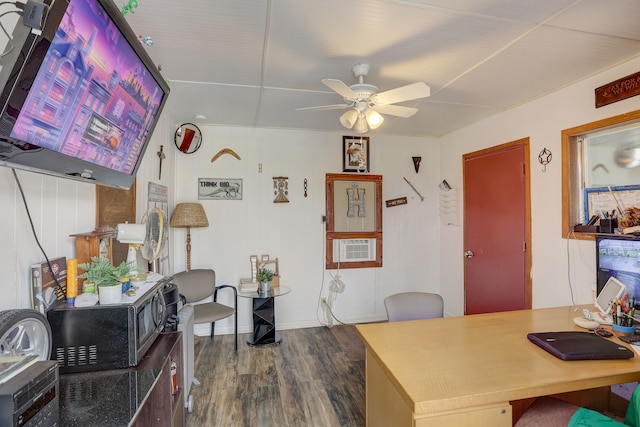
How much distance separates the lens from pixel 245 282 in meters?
3.53

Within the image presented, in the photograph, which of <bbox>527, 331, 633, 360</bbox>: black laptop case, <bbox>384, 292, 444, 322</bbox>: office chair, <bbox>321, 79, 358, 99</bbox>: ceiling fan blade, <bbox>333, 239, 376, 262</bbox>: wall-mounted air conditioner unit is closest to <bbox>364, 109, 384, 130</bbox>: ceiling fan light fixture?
<bbox>321, 79, 358, 99</bbox>: ceiling fan blade

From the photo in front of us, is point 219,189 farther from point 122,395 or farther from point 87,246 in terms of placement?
point 122,395

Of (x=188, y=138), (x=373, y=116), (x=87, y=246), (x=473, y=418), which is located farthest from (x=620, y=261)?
(x=188, y=138)

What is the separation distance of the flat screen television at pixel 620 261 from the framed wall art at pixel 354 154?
8.16ft

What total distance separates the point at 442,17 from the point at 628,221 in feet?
6.15

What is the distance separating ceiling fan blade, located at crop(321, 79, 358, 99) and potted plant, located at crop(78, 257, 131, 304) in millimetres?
1464

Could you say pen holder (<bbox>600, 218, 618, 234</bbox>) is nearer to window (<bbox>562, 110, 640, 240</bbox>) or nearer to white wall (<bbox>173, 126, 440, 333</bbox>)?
window (<bbox>562, 110, 640, 240</bbox>)

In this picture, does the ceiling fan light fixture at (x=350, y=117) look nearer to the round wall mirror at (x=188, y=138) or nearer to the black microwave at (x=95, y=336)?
the black microwave at (x=95, y=336)

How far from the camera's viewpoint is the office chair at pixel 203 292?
306 centimetres

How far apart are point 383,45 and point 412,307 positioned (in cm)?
180

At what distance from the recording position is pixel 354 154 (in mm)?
3986

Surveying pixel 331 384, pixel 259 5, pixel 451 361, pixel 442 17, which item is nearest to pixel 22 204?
pixel 259 5

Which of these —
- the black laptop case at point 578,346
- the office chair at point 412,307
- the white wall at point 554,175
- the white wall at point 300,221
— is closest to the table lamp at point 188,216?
the white wall at point 300,221

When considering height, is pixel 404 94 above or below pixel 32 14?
above
